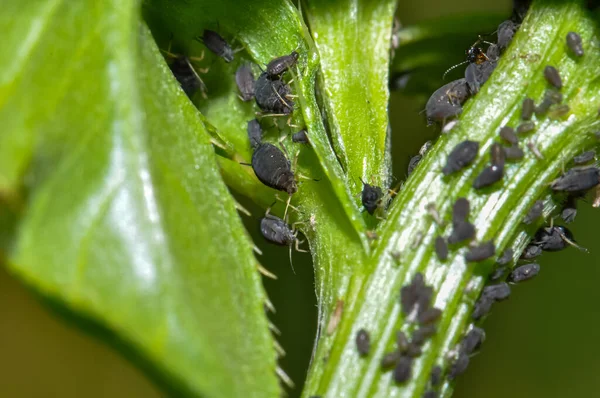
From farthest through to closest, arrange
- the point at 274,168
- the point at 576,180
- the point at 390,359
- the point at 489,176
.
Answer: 1. the point at 274,168
2. the point at 576,180
3. the point at 489,176
4. the point at 390,359

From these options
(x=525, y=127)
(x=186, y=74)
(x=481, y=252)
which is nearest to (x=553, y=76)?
(x=525, y=127)

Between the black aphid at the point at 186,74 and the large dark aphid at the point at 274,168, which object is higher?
the black aphid at the point at 186,74

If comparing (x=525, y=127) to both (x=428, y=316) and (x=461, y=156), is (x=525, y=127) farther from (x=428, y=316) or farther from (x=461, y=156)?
(x=428, y=316)

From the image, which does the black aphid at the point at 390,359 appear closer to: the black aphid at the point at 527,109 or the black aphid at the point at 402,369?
the black aphid at the point at 402,369

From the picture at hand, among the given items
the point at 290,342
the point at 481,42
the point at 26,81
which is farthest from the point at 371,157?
the point at 290,342

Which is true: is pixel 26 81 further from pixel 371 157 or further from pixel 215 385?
pixel 371 157

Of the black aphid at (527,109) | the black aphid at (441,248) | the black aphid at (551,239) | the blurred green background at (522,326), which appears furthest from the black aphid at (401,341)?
the blurred green background at (522,326)

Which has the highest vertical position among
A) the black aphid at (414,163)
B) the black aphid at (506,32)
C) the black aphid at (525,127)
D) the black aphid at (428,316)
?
the black aphid at (506,32)

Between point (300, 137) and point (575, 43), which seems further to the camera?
point (300, 137)
